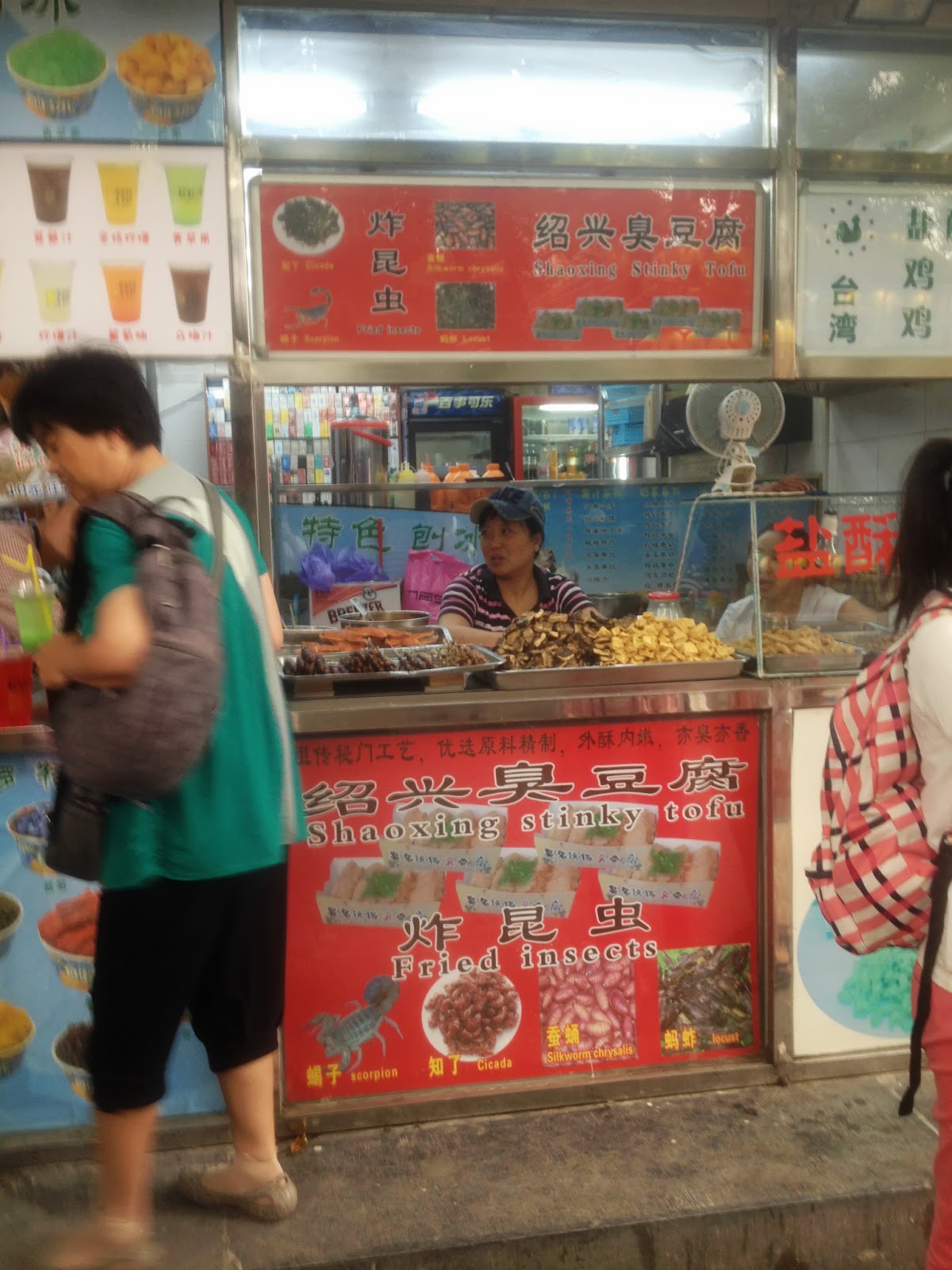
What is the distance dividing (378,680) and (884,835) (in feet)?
4.88

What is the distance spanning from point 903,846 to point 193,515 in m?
1.58

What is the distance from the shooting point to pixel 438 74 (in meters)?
3.26

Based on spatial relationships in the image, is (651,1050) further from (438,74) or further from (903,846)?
(438,74)

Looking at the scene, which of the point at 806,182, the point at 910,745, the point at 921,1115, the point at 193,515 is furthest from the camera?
the point at 806,182

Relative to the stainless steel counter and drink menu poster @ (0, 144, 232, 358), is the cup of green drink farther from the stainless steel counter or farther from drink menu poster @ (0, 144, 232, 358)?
drink menu poster @ (0, 144, 232, 358)

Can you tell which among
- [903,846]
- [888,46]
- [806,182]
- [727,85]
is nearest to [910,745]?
[903,846]

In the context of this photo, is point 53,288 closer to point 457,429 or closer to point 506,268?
point 506,268

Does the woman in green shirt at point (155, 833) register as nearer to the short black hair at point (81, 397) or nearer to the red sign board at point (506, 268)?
the short black hair at point (81, 397)

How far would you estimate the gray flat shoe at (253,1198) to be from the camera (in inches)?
103

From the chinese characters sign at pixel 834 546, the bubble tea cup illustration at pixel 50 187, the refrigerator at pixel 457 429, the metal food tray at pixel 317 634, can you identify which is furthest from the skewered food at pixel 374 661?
the refrigerator at pixel 457 429

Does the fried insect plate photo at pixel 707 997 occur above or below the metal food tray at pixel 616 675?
below

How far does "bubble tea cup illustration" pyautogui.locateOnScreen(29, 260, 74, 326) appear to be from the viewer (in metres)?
2.97

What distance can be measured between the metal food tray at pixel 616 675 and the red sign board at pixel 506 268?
39.6 inches

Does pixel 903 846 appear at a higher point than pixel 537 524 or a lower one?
lower
